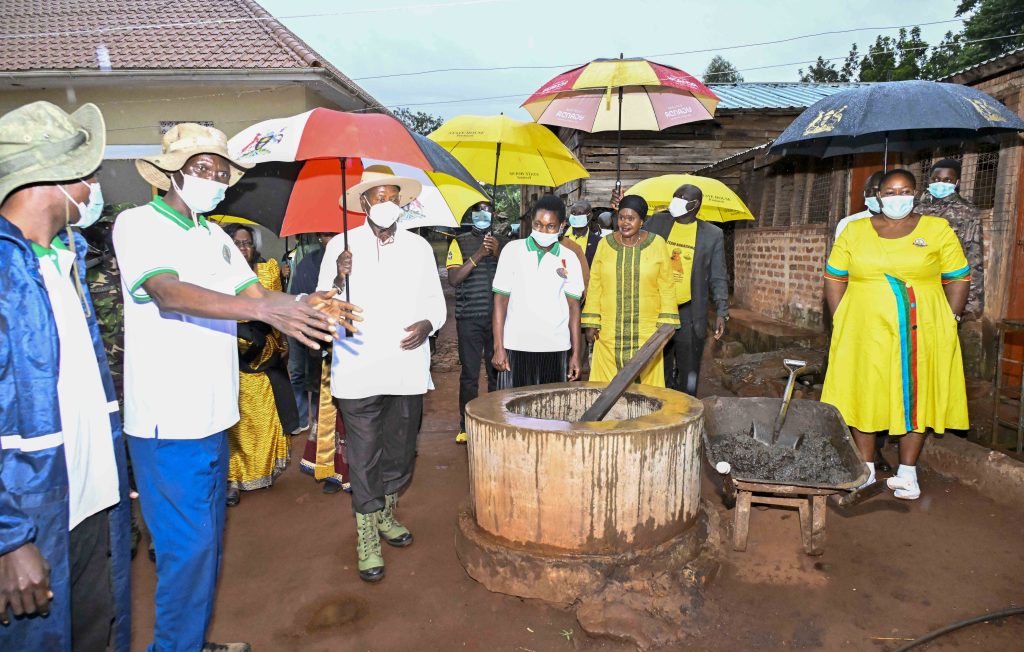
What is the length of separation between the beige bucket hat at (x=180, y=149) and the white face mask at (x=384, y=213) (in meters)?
0.89

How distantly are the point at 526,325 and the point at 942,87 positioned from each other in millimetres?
2905

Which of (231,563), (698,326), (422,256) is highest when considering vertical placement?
(422,256)

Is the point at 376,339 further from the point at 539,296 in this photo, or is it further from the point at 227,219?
the point at 227,219

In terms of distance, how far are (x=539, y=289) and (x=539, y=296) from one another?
0.05 meters

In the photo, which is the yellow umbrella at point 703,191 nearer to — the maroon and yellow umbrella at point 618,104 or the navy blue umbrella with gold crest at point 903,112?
the maroon and yellow umbrella at point 618,104

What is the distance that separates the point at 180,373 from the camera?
2.21 meters

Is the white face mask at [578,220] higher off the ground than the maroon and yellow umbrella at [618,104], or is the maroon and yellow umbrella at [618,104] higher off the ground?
the maroon and yellow umbrella at [618,104]

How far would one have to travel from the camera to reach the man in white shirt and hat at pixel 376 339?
3186 millimetres

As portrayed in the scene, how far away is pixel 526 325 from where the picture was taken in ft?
14.3

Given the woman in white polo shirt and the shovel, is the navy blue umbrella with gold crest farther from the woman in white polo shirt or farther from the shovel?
the woman in white polo shirt

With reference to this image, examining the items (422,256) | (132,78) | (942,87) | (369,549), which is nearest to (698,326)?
(942,87)

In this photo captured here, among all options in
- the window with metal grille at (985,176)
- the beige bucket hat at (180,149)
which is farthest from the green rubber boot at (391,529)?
the window with metal grille at (985,176)

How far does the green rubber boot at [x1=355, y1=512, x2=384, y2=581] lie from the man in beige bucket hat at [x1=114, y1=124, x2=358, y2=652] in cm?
95

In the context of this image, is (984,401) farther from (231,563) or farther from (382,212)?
(231,563)
